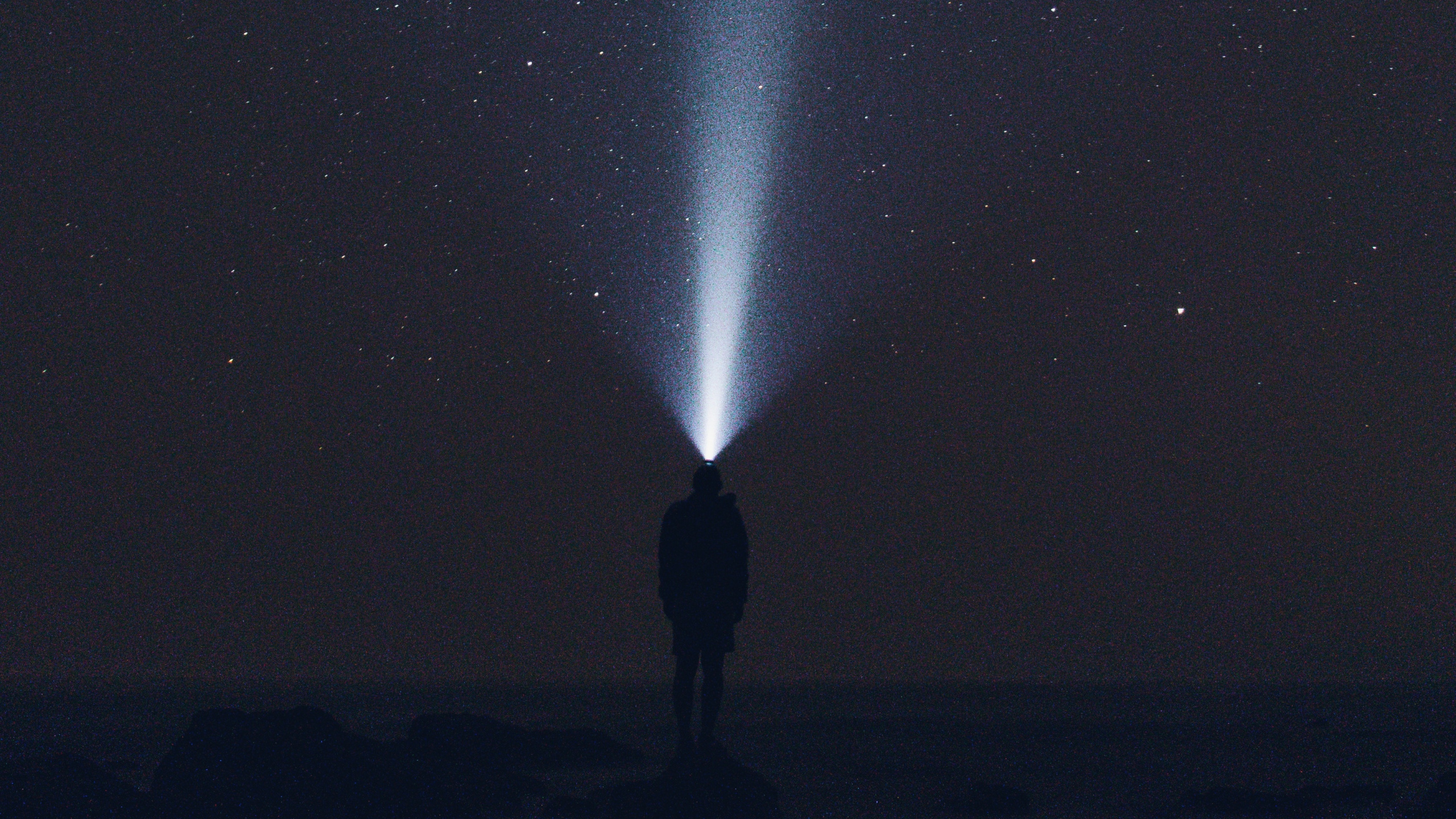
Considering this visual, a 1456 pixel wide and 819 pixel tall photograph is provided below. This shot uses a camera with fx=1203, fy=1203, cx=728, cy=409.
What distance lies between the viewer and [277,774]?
11484 mm

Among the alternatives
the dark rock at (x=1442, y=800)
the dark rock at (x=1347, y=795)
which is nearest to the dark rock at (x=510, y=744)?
the dark rock at (x=1347, y=795)

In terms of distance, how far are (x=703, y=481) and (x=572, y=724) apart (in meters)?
22.2

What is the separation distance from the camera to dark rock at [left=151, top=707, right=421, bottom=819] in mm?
10977

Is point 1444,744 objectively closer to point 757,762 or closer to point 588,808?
point 757,762

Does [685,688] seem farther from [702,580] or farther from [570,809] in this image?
[570,809]

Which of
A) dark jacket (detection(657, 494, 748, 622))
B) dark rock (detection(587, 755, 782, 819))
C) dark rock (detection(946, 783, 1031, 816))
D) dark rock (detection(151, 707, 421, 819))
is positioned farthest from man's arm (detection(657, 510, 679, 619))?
dark rock (detection(946, 783, 1031, 816))

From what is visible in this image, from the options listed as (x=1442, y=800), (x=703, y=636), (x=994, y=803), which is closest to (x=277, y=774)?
(x=703, y=636)

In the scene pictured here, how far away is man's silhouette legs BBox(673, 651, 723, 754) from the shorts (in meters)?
0.04

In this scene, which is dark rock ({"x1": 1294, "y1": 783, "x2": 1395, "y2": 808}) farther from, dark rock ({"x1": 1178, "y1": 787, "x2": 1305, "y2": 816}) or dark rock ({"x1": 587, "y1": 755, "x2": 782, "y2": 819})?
dark rock ({"x1": 587, "y1": 755, "x2": 782, "y2": 819})

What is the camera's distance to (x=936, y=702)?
55.7 m

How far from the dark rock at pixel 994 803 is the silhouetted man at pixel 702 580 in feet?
12.8

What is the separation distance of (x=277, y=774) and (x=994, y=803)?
7689 millimetres

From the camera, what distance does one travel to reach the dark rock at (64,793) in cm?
1077

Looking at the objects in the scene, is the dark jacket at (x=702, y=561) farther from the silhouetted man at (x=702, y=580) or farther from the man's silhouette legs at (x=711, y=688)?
the man's silhouette legs at (x=711, y=688)
